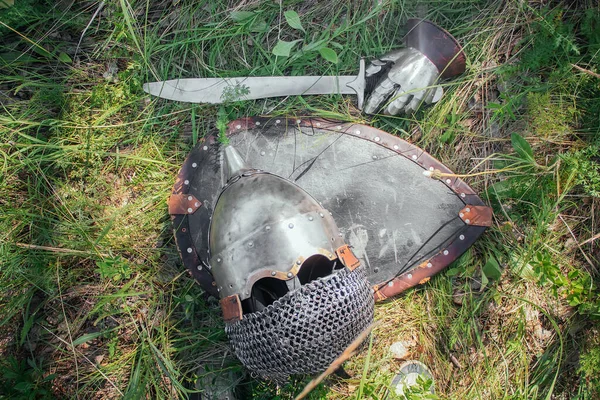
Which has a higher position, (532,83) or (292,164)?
(532,83)

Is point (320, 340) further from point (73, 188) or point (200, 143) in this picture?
point (73, 188)

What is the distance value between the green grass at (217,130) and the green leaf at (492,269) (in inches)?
0.5

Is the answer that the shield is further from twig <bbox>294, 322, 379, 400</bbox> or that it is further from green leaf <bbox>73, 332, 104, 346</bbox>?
twig <bbox>294, 322, 379, 400</bbox>

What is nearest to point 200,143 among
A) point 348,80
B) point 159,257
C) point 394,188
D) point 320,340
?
point 159,257

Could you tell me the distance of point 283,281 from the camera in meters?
2.47

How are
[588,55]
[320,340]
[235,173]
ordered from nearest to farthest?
[320,340] < [235,173] < [588,55]

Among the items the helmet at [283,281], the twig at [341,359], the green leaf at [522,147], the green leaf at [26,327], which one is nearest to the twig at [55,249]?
the green leaf at [26,327]

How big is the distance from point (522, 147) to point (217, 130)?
1.77 meters

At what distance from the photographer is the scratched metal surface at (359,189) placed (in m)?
2.92

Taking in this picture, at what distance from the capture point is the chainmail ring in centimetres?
223

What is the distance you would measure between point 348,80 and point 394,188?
27.8 inches

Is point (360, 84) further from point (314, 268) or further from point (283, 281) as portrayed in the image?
point (283, 281)

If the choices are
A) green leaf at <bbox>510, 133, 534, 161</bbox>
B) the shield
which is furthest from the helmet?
green leaf at <bbox>510, 133, 534, 161</bbox>

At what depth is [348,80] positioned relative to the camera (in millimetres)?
3016
